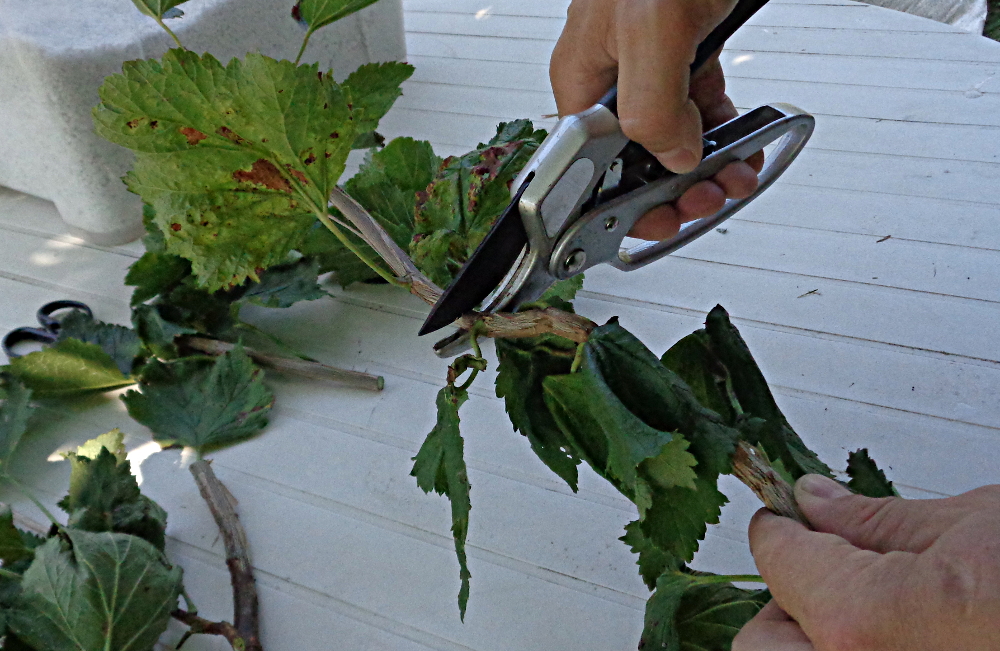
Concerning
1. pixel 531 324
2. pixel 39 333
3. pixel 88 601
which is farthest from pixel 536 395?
pixel 39 333

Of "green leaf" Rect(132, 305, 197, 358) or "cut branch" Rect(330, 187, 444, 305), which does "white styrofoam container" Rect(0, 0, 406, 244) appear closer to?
"green leaf" Rect(132, 305, 197, 358)

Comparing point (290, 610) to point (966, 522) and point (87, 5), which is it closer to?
point (966, 522)

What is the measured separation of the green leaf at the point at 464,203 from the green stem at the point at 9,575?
18.5 inches

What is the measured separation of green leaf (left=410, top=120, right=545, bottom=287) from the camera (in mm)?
849

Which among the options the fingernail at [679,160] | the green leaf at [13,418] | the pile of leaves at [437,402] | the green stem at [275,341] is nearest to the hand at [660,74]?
the fingernail at [679,160]

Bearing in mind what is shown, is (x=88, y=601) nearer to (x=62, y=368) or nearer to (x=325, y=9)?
(x=62, y=368)

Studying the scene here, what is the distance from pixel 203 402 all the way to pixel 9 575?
0.27 metres

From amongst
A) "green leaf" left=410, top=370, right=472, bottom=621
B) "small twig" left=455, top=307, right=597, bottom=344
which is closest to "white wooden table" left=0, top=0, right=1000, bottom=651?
"green leaf" left=410, top=370, right=472, bottom=621

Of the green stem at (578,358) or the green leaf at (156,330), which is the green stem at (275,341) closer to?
the green leaf at (156,330)

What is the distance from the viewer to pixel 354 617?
749 millimetres

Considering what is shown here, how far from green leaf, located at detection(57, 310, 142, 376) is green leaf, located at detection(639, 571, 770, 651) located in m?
0.68

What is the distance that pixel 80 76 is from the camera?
1.14 metres

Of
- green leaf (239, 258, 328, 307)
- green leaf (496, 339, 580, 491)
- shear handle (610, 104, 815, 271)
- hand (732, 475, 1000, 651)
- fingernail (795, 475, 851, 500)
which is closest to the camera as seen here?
hand (732, 475, 1000, 651)

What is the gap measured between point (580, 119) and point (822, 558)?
0.37 m
